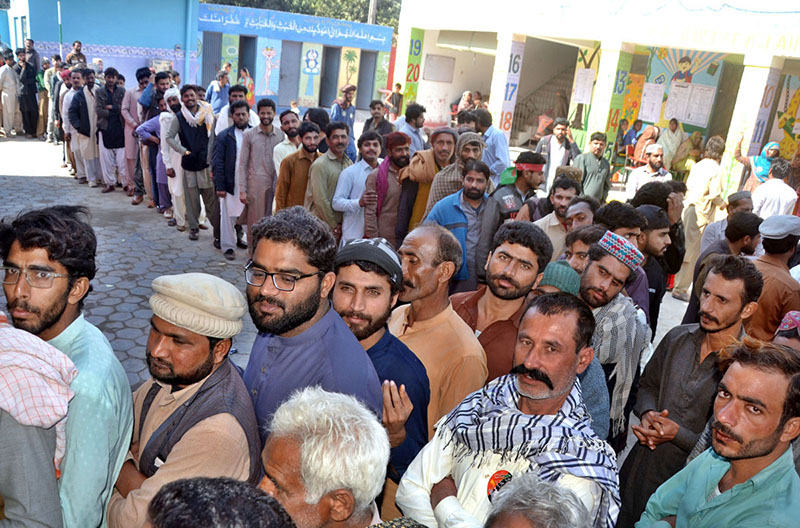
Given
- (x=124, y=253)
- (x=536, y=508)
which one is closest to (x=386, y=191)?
(x=124, y=253)

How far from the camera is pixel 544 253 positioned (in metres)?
3.65

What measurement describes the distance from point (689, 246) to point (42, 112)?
1576 cm

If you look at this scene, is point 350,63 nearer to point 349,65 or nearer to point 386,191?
point 349,65

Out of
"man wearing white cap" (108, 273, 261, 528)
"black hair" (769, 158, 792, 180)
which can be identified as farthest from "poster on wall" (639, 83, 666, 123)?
"man wearing white cap" (108, 273, 261, 528)

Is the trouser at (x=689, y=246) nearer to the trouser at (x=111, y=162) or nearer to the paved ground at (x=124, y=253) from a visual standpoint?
the paved ground at (x=124, y=253)

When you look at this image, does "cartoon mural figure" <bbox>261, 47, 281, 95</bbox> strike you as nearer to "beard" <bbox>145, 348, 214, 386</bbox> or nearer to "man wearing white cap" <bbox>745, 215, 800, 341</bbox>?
"man wearing white cap" <bbox>745, 215, 800, 341</bbox>

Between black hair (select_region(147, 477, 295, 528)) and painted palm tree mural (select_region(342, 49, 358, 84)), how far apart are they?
26149 millimetres

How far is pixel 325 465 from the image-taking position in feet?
5.66

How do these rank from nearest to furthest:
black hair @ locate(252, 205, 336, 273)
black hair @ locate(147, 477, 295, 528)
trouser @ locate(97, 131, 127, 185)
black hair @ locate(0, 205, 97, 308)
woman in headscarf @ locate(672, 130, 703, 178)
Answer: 1. black hair @ locate(147, 477, 295, 528)
2. black hair @ locate(0, 205, 97, 308)
3. black hair @ locate(252, 205, 336, 273)
4. trouser @ locate(97, 131, 127, 185)
5. woman in headscarf @ locate(672, 130, 703, 178)

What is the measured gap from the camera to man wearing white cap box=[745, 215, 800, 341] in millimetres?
4273

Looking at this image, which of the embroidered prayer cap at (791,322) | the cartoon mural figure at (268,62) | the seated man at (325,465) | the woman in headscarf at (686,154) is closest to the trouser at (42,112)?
the cartoon mural figure at (268,62)

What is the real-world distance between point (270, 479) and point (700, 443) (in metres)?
2.05

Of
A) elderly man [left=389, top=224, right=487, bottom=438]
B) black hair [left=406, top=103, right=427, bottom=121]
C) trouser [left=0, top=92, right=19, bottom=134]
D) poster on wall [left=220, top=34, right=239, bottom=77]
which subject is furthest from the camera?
poster on wall [left=220, top=34, right=239, bottom=77]

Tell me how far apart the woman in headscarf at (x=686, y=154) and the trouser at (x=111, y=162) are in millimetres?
11963
